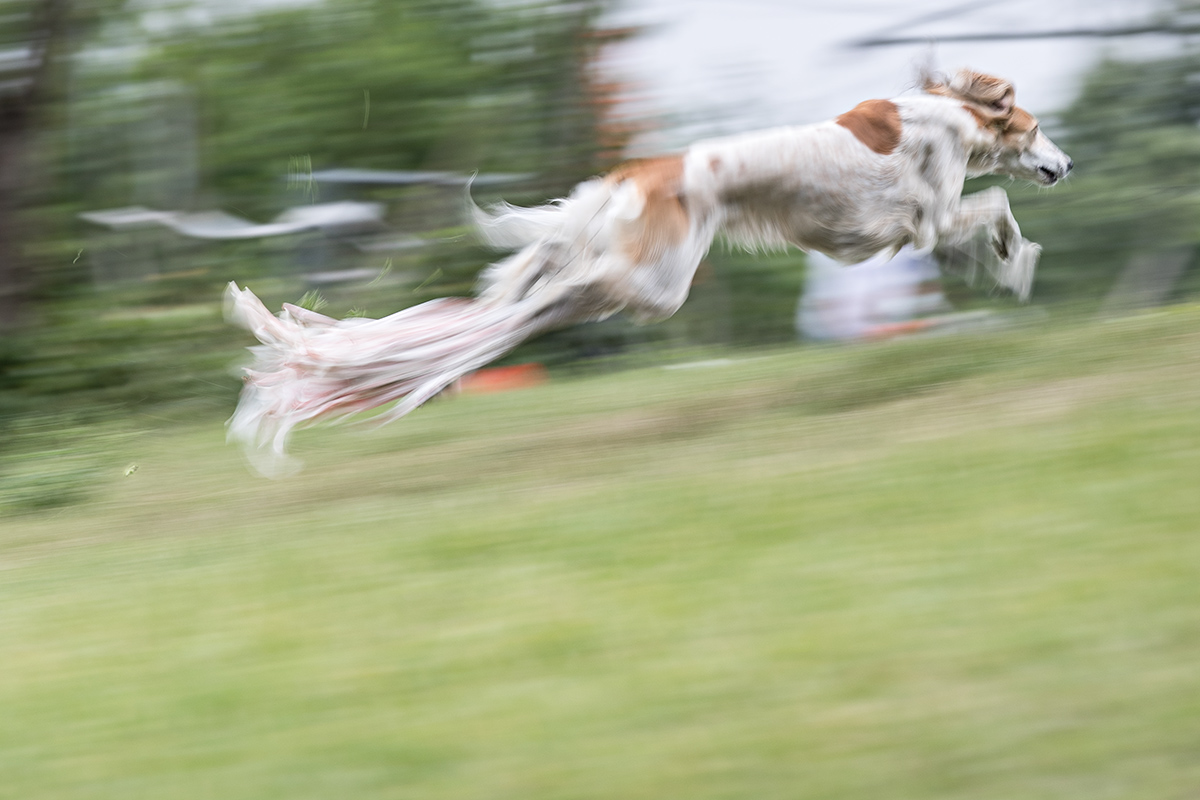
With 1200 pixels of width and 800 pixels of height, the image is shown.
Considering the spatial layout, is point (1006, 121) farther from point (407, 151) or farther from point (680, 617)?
point (407, 151)

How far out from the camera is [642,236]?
4.81m

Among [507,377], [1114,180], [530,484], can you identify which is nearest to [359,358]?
[530,484]

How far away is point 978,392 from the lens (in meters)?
4.91

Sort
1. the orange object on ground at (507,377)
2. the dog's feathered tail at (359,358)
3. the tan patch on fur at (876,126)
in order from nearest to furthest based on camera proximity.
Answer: the dog's feathered tail at (359,358) → the tan patch on fur at (876,126) → the orange object on ground at (507,377)

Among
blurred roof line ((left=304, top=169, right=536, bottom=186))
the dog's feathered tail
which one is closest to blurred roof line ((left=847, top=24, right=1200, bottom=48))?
blurred roof line ((left=304, top=169, right=536, bottom=186))

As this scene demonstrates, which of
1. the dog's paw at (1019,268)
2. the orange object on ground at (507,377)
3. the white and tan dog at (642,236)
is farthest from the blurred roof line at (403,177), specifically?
the dog's paw at (1019,268)

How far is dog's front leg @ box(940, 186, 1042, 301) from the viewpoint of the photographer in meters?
5.43

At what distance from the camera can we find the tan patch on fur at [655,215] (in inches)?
189

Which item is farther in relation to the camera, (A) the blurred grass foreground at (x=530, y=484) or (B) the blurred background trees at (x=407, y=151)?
(B) the blurred background trees at (x=407, y=151)

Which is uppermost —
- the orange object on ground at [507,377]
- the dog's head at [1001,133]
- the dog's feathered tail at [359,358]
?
the dog's head at [1001,133]

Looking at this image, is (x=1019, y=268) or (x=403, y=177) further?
(x=403, y=177)

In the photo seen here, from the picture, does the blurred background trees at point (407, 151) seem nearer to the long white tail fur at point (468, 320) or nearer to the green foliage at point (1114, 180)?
the green foliage at point (1114, 180)

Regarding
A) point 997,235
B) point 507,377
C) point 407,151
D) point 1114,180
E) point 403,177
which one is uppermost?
point 997,235

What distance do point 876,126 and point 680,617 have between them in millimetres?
2726
